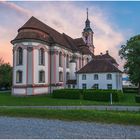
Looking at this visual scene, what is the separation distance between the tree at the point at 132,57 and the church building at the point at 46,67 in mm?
2750

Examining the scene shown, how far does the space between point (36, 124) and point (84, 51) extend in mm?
52094

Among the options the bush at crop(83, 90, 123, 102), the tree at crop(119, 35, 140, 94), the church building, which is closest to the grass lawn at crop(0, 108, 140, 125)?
the bush at crop(83, 90, 123, 102)

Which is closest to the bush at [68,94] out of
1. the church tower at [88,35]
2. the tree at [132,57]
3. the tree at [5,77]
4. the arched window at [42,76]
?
the arched window at [42,76]

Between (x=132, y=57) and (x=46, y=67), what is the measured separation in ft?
55.5

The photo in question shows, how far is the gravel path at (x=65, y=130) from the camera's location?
37.1ft

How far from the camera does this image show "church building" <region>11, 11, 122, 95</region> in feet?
139

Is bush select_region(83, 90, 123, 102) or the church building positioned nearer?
bush select_region(83, 90, 123, 102)

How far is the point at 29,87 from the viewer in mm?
41500

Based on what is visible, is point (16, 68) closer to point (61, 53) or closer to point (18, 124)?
point (61, 53)

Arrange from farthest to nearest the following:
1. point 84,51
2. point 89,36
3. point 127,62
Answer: point 89,36 → point 84,51 → point 127,62

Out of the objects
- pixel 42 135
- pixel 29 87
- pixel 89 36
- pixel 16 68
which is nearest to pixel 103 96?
pixel 29 87

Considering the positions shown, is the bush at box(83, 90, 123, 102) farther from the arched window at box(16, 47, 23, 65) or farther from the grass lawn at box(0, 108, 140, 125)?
the arched window at box(16, 47, 23, 65)

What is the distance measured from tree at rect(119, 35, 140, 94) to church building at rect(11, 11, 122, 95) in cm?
275

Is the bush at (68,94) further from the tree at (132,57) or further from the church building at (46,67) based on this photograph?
the tree at (132,57)
